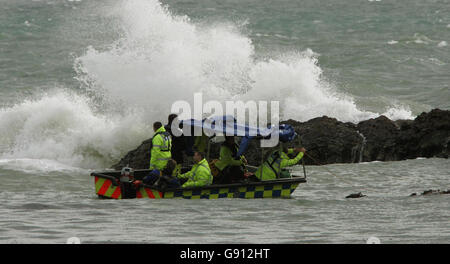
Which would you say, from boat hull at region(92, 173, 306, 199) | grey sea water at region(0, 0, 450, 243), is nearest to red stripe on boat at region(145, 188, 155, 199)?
boat hull at region(92, 173, 306, 199)

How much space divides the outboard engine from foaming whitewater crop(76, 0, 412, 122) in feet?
29.2

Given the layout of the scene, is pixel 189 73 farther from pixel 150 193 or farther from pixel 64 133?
pixel 150 193

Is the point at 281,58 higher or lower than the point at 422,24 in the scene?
lower

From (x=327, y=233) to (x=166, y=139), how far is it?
520 centimetres

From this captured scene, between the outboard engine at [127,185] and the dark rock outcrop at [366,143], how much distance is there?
4.46m

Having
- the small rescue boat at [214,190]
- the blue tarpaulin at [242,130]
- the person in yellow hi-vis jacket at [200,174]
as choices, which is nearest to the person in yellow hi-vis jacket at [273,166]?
the small rescue boat at [214,190]

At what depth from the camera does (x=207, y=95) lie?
81.0 feet

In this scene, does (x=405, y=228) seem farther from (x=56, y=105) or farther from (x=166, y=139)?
(x=56, y=105)

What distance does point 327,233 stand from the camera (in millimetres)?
10766

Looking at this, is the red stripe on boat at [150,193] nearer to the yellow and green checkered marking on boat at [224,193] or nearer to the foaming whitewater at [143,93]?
the yellow and green checkered marking on boat at [224,193]

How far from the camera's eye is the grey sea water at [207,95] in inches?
458

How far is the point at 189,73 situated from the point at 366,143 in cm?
747

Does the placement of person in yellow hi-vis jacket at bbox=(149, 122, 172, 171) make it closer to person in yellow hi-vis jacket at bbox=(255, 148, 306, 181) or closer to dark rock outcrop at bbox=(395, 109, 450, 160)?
person in yellow hi-vis jacket at bbox=(255, 148, 306, 181)

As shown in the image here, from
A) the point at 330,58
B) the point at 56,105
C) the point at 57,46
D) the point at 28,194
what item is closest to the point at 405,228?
the point at 28,194
